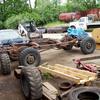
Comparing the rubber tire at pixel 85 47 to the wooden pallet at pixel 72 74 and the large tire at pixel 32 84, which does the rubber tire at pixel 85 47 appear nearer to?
the wooden pallet at pixel 72 74

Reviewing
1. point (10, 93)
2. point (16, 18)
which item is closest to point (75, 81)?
point (10, 93)

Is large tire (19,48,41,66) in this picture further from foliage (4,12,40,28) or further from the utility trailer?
foliage (4,12,40,28)

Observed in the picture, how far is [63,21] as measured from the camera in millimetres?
34219

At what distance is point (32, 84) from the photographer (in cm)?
643

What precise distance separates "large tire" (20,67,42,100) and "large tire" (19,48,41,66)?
3.07 metres

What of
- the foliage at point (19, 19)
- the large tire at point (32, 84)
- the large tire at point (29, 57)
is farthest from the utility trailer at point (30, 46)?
the foliage at point (19, 19)

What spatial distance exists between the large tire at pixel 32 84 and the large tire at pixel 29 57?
10.1ft

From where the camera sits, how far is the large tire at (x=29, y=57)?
10000 millimetres

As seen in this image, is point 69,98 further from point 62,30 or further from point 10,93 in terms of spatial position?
point 62,30

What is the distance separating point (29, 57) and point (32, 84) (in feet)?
12.5

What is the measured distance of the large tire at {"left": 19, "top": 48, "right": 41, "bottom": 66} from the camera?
394 inches

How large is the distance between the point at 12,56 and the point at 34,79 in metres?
4.14

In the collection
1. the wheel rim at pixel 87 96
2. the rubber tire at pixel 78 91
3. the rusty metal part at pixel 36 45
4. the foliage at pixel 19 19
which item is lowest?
the wheel rim at pixel 87 96

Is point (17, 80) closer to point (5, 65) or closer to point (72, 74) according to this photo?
point (5, 65)
